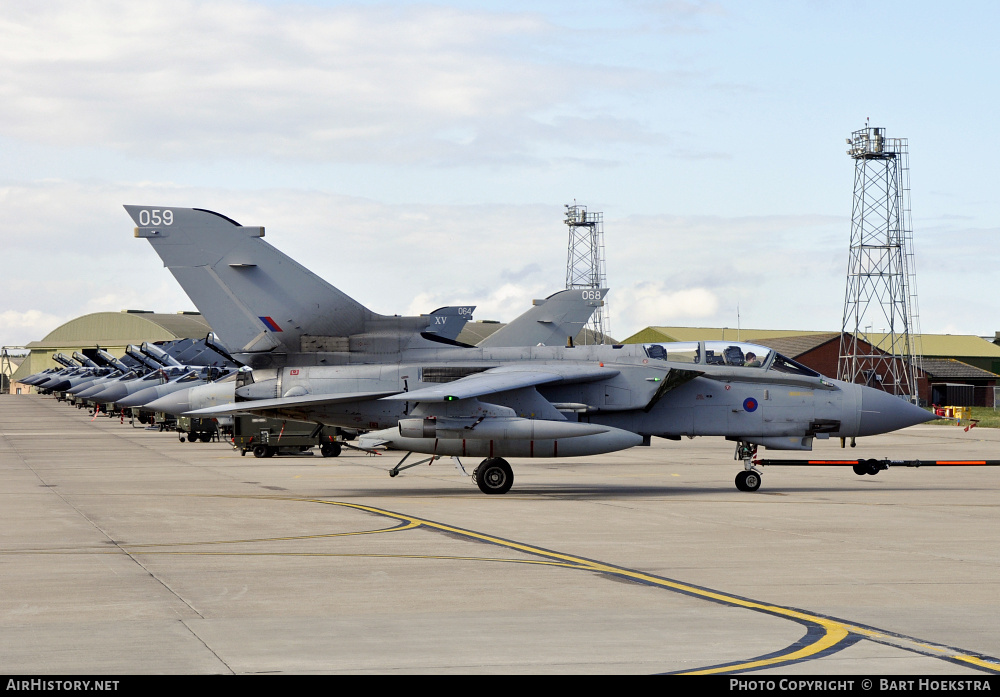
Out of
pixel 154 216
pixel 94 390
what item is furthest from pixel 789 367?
pixel 94 390

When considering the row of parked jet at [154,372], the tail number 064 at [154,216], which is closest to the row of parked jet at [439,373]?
the tail number 064 at [154,216]

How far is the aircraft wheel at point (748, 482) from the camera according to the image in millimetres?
21328

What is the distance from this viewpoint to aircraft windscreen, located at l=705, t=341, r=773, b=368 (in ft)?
71.5

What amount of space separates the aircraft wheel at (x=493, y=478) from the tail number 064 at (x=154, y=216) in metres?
7.84

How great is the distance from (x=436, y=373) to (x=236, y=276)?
437cm

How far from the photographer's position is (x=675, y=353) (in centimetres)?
2191

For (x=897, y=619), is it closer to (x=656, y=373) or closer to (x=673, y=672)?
(x=673, y=672)

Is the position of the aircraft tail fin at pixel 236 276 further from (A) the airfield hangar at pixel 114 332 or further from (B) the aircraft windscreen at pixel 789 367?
(A) the airfield hangar at pixel 114 332

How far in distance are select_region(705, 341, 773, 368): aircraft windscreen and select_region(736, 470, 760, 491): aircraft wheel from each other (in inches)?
86.2

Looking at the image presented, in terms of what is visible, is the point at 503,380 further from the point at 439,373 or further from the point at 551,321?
the point at 551,321

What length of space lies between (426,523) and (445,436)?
15.1ft

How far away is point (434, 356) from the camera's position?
21875mm

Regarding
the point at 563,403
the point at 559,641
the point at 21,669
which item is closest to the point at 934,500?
the point at 563,403

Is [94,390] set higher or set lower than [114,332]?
lower
